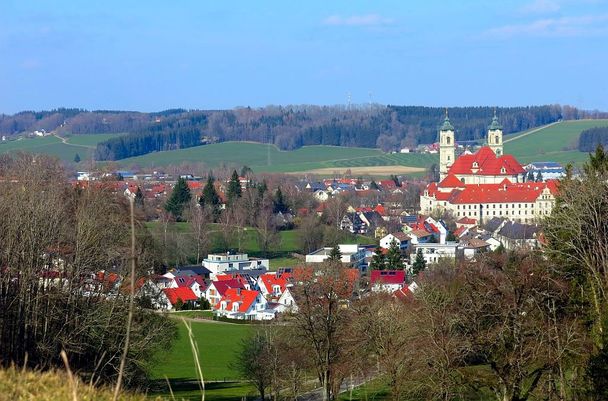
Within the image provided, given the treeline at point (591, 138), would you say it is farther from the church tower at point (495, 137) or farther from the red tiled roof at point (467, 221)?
the red tiled roof at point (467, 221)

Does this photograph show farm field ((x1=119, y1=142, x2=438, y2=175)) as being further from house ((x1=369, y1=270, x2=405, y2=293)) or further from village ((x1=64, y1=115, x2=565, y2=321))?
house ((x1=369, y1=270, x2=405, y2=293))

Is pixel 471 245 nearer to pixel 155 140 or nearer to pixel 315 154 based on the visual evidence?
pixel 315 154

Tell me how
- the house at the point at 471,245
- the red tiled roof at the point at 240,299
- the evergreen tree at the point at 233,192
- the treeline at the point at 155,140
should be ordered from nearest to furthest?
the red tiled roof at the point at 240,299, the house at the point at 471,245, the evergreen tree at the point at 233,192, the treeline at the point at 155,140

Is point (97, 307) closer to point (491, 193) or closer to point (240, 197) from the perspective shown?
point (240, 197)

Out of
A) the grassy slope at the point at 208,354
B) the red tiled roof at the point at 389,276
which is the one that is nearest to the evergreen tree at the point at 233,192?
the red tiled roof at the point at 389,276

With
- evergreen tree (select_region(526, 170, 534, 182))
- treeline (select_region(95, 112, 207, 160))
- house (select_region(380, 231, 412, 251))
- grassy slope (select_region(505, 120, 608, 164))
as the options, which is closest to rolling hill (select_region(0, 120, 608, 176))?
grassy slope (select_region(505, 120, 608, 164))

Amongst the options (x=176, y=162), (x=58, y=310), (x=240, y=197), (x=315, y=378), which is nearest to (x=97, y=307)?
(x=58, y=310)

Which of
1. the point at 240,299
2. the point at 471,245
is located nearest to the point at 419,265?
the point at 240,299
